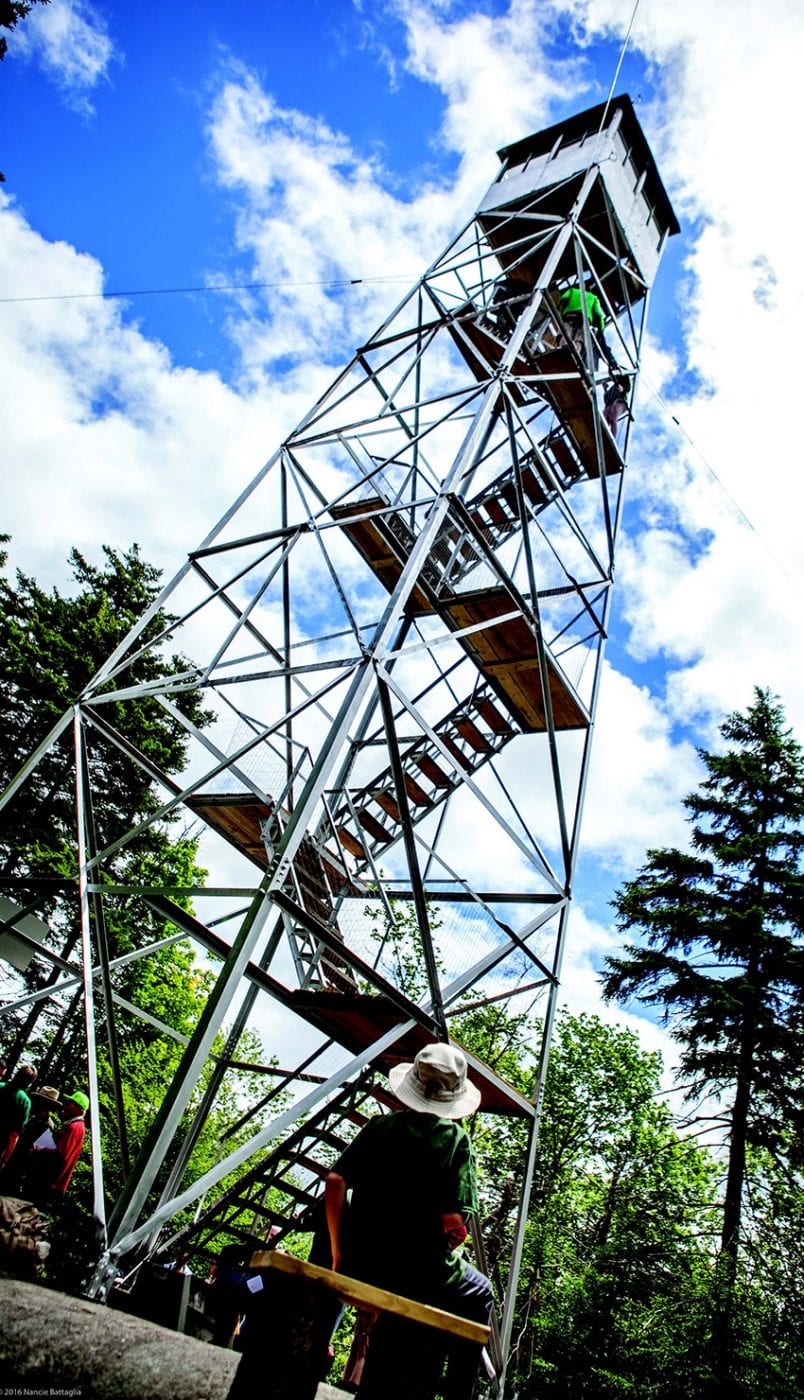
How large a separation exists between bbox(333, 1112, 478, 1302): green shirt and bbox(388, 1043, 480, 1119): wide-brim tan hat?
0.16m

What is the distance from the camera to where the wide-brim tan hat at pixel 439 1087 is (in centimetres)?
317

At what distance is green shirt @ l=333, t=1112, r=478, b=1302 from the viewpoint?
274cm

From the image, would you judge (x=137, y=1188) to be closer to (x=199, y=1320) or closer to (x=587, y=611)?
(x=199, y=1320)

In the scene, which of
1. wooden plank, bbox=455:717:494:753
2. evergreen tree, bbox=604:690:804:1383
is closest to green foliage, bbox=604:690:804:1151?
evergreen tree, bbox=604:690:804:1383

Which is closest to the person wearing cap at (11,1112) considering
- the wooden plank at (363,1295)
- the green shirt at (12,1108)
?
the green shirt at (12,1108)

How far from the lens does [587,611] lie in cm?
935

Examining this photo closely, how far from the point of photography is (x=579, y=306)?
1113 cm

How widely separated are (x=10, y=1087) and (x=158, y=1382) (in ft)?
16.2

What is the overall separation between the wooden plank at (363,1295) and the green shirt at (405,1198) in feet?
2.09

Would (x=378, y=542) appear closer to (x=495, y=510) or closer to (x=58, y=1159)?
(x=495, y=510)

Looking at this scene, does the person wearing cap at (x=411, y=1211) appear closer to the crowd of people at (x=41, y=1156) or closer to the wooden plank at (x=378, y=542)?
the crowd of people at (x=41, y=1156)

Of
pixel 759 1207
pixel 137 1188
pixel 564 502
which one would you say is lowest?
pixel 137 1188

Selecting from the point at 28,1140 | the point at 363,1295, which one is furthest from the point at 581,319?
the point at 28,1140

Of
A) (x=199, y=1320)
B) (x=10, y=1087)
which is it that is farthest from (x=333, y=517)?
(x=199, y=1320)
